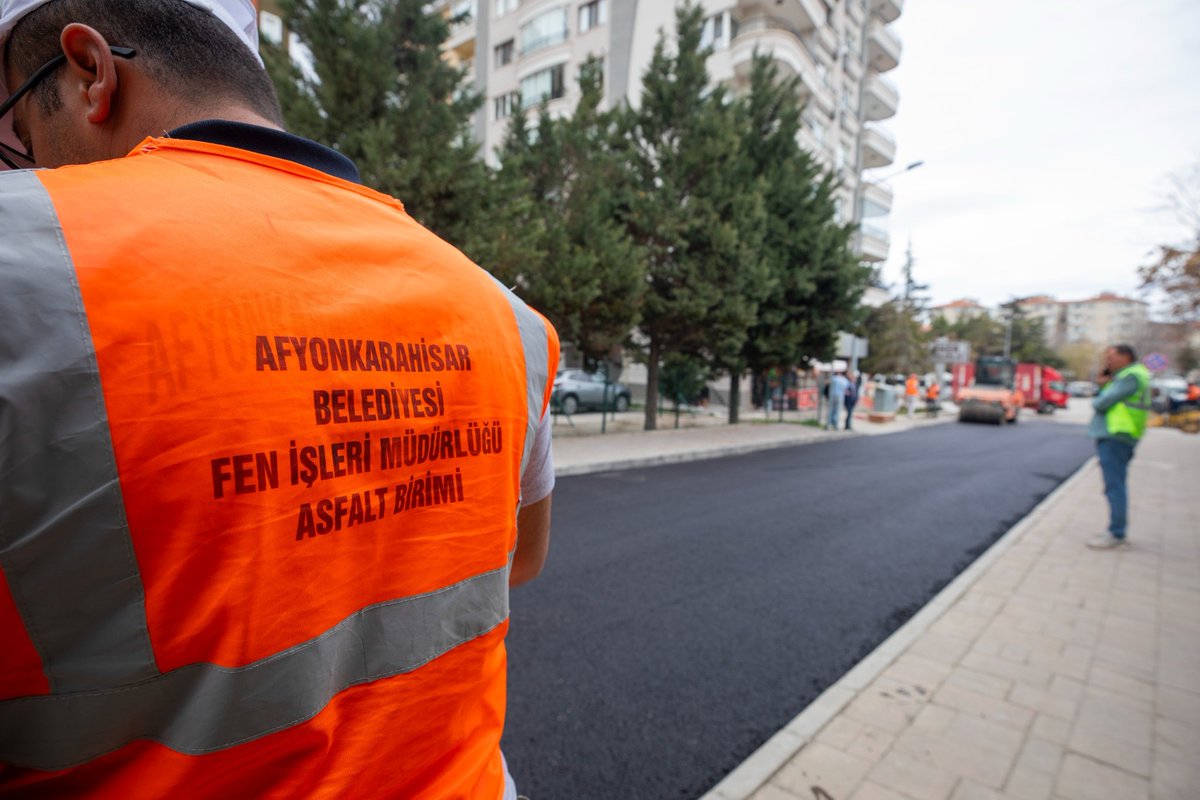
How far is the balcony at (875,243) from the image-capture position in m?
40.0

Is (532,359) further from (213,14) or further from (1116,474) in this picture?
(1116,474)

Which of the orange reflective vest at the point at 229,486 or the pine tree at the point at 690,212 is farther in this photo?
the pine tree at the point at 690,212

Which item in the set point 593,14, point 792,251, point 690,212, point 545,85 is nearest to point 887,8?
point 593,14

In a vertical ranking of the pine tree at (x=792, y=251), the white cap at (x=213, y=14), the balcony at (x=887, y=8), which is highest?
the balcony at (x=887, y=8)

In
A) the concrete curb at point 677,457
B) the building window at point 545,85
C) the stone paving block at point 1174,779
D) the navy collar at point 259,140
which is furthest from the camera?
the building window at point 545,85

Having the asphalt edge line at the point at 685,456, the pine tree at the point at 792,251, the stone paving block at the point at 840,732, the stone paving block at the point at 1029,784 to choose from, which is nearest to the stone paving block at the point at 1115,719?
the stone paving block at the point at 1029,784

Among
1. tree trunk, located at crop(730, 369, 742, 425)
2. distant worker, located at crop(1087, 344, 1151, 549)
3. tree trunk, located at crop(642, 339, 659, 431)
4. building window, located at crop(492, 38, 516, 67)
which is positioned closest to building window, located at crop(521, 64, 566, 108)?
building window, located at crop(492, 38, 516, 67)

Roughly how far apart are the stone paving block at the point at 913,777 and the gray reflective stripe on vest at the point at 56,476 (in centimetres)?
306

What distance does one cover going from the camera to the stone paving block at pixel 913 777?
8.78 feet

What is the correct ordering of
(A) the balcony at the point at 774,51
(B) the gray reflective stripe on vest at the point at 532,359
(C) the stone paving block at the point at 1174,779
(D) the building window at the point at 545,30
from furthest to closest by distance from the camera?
(D) the building window at the point at 545,30 → (A) the balcony at the point at 774,51 → (C) the stone paving block at the point at 1174,779 → (B) the gray reflective stripe on vest at the point at 532,359

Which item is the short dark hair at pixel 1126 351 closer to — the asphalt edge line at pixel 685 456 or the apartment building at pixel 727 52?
the asphalt edge line at pixel 685 456

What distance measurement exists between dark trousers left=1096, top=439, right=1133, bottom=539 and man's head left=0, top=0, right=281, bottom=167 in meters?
8.24

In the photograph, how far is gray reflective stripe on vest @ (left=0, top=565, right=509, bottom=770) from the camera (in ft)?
2.13

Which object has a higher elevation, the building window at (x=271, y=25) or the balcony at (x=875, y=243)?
the balcony at (x=875, y=243)
